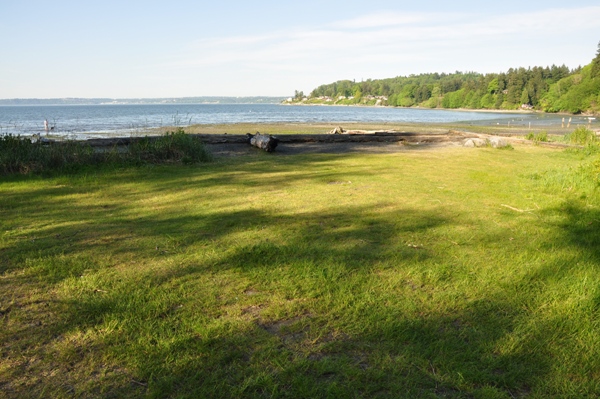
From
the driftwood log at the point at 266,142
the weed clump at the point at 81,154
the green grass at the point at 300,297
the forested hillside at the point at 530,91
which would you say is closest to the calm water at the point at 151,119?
the weed clump at the point at 81,154

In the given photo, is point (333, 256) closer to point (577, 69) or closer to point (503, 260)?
point (503, 260)

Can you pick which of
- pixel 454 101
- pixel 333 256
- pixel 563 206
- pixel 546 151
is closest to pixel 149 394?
pixel 333 256

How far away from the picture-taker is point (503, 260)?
4363 millimetres

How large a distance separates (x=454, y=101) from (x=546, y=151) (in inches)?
5994

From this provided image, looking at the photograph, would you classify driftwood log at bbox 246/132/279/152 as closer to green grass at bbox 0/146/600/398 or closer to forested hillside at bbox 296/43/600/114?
green grass at bbox 0/146/600/398

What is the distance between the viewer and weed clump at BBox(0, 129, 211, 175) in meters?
9.74

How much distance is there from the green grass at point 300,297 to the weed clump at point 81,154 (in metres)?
2.86

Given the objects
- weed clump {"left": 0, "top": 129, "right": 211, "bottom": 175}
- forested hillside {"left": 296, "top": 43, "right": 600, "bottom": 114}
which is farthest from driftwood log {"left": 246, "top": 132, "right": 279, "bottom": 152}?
forested hillside {"left": 296, "top": 43, "right": 600, "bottom": 114}

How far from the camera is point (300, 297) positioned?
11.7 ft

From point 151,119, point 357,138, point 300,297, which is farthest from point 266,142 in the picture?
point 151,119

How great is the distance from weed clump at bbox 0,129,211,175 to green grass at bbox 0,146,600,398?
9.38 feet

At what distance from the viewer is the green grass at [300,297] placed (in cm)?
254

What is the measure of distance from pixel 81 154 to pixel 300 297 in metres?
8.68

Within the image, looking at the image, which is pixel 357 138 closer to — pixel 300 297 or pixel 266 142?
pixel 266 142
